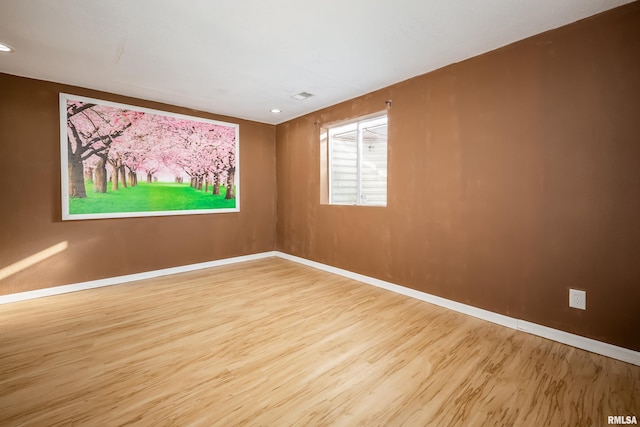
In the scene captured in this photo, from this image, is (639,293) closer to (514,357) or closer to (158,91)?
(514,357)

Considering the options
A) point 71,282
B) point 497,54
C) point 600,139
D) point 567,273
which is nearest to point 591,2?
point 497,54

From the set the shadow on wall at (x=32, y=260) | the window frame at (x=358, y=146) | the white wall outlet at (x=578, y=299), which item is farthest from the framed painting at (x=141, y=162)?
the white wall outlet at (x=578, y=299)

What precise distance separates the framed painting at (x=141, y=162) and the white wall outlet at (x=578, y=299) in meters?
4.35

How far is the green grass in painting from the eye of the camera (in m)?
3.50

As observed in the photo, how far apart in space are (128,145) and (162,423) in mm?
3497

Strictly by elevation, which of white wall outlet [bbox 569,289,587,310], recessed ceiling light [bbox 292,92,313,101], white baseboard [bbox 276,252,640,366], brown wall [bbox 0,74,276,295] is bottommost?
white baseboard [bbox 276,252,640,366]

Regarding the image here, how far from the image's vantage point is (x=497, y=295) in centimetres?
255

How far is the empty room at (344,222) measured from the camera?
67.0 inches

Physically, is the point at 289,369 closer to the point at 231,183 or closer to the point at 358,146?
the point at 358,146

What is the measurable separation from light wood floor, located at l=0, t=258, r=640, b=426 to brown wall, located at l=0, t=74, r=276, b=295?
589 mm

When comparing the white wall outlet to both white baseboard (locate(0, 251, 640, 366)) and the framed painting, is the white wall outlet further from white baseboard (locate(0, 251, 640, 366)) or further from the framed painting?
the framed painting

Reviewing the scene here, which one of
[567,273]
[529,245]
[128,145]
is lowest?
[567,273]

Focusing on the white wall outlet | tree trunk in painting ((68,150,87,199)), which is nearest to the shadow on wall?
tree trunk in painting ((68,150,87,199))

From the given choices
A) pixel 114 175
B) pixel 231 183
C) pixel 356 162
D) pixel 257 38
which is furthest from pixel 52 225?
pixel 356 162
